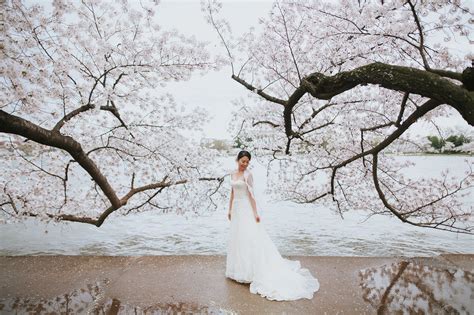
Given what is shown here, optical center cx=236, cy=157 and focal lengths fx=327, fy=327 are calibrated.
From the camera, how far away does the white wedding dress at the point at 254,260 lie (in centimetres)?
407

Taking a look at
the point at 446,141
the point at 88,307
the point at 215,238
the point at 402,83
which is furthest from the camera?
the point at 215,238

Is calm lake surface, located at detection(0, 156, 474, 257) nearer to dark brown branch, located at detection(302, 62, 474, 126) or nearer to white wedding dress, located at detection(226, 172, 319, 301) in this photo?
white wedding dress, located at detection(226, 172, 319, 301)

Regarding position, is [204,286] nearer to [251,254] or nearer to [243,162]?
[251,254]

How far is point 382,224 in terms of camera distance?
40.2 feet

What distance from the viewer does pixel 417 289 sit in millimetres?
4168

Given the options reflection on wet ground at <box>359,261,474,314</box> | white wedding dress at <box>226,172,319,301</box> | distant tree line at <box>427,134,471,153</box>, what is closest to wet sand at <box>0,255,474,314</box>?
reflection on wet ground at <box>359,261,474,314</box>

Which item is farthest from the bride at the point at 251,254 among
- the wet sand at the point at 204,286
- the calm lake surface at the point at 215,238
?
the calm lake surface at the point at 215,238

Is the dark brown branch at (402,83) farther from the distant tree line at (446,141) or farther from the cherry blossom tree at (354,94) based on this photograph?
the distant tree line at (446,141)

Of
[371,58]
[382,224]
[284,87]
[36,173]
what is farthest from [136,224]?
[371,58]

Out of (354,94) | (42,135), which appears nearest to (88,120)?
(42,135)

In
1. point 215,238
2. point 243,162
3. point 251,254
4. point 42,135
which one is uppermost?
point 42,135

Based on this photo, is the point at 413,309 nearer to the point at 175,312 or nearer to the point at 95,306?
the point at 175,312

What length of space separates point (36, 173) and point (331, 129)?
19.5 feet

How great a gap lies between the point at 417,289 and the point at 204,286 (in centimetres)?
272
